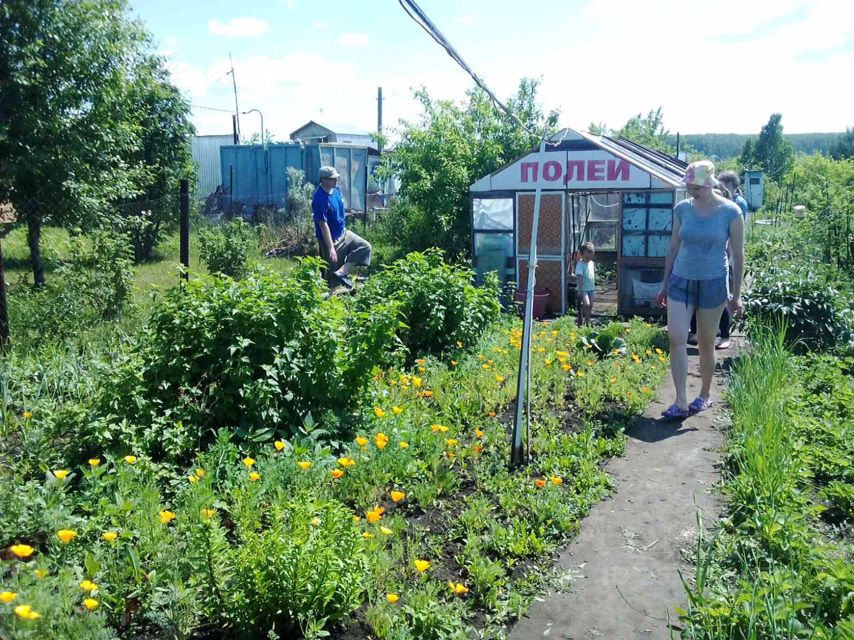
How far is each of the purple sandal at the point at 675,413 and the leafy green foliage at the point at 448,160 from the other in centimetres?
849

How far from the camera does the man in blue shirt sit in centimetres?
821

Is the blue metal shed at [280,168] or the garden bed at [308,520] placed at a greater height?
the blue metal shed at [280,168]

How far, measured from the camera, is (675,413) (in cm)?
548

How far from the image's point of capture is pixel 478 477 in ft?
13.8

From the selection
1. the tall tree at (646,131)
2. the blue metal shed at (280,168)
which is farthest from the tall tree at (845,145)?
the blue metal shed at (280,168)

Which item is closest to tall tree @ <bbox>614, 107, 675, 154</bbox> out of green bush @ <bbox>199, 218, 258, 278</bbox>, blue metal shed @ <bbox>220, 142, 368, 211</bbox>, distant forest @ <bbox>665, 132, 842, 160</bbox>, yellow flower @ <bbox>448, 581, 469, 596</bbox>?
blue metal shed @ <bbox>220, 142, 368, 211</bbox>

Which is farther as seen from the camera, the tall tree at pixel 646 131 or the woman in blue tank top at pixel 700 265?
the tall tree at pixel 646 131

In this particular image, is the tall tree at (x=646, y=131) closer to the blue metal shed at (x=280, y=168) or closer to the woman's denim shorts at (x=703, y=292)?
the blue metal shed at (x=280, y=168)

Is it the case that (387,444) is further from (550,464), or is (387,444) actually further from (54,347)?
(54,347)

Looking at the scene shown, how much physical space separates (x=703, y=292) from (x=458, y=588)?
332cm

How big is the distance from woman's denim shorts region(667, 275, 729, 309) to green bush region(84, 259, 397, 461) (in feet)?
7.29

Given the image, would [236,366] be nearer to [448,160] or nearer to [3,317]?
[3,317]

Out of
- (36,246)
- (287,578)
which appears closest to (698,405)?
(287,578)

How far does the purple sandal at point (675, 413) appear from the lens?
18.0 feet
